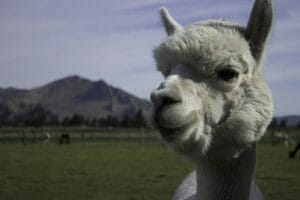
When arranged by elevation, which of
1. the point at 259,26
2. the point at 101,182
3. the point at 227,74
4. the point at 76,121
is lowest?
the point at 76,121

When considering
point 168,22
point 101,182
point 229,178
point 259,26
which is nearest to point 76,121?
point 101,182

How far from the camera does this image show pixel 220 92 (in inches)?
137

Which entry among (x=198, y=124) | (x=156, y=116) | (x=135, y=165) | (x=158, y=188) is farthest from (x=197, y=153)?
(x=135, y=165)

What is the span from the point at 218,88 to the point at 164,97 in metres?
0.55

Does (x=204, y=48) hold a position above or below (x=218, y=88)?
above

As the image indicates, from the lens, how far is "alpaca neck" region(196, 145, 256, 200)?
3713mm

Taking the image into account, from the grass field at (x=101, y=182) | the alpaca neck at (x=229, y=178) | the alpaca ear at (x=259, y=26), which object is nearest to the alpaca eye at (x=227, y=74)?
the alpaca ear at (x=259, y=26)

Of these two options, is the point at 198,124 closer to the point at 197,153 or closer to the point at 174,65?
the point at 197,153

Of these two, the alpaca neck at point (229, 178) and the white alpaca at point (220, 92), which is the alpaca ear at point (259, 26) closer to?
the white alpaca at point (220, 92)

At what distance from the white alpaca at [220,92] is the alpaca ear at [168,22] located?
278 millimetres

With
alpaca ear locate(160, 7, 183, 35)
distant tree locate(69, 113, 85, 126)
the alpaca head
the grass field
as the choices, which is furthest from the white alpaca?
distant tree locate(69, 113, 85, 126)

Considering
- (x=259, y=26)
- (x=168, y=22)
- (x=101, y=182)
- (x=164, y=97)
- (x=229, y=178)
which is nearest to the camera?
(x=164, y=97)

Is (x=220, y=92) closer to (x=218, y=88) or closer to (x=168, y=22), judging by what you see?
(x=218, y=88)

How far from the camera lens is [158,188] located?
15.2 meters
